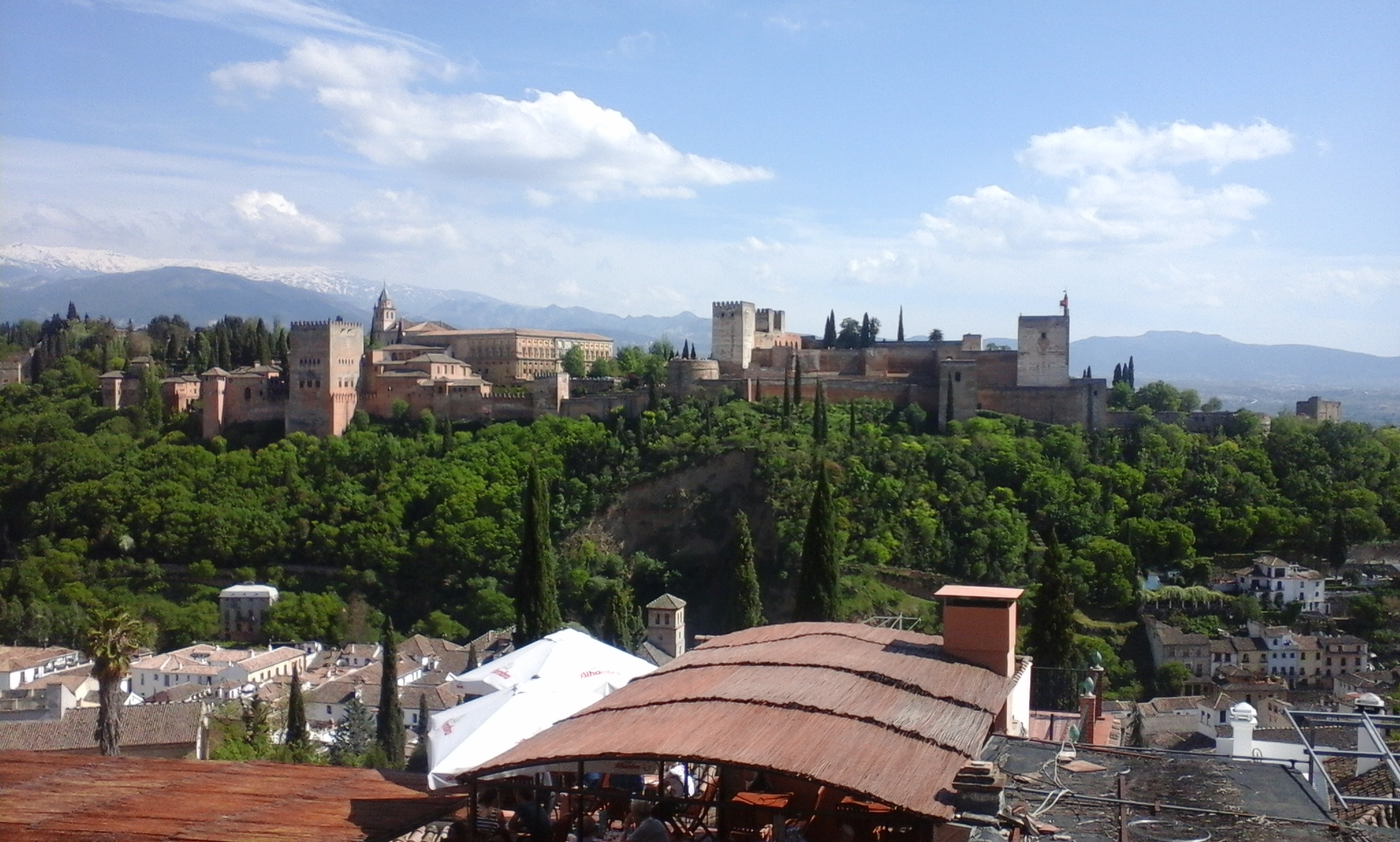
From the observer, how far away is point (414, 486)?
1737 inches

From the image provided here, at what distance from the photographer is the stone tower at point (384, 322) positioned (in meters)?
66.0

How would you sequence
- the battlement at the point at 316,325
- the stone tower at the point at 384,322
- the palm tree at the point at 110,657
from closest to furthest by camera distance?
1. the palm tree at the point at 110,657
2. the battlement at the point at 316,325
3. the stone tower at the point at 384,322

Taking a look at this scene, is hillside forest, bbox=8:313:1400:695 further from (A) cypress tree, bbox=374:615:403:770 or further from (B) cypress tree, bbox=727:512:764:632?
(A) cypress tree, bbox=374:615:403:770

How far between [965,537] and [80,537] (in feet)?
106

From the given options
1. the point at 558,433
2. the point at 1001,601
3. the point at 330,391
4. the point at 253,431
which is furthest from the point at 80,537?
the point at 1001,601

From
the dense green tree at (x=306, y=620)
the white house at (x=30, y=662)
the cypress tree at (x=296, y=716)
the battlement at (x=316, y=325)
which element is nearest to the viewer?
the cypress tree at (x=296, y=716)

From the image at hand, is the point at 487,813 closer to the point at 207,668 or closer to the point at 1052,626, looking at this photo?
the point at 1052,626

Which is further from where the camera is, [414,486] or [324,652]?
[414,486]

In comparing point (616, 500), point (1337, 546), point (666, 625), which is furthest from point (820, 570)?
point (1337, 546)

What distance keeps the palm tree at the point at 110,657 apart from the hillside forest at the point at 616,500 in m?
17.3

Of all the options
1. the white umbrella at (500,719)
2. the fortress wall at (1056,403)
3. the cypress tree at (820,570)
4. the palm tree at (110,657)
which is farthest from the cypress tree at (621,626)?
the fortress wall at (1056,403)

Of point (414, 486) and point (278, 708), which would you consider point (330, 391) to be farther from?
point (278, 708)

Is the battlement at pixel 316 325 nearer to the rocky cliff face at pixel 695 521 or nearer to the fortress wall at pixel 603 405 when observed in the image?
the fortress wall at pixel 603 405

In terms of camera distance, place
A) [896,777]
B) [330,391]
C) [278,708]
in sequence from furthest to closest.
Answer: [330,391], [278,708], [896,777]
